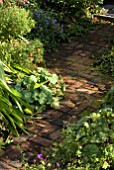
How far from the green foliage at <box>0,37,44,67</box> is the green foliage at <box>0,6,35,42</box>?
0.39ft

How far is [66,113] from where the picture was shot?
4707 millimetres

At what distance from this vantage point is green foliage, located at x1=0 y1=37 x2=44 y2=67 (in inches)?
207

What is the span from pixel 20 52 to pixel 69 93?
860 millimetres

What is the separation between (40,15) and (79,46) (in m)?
0.82

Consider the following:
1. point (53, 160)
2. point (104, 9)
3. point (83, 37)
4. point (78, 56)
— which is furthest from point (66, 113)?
point (104, 9)

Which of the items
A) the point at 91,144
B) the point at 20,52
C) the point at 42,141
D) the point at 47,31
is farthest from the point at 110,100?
the point at 47,31

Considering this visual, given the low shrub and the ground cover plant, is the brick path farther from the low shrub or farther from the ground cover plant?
the low shrub

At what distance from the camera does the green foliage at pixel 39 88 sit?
4.67 m

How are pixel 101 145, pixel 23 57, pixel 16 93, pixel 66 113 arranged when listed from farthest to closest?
pixel 23 57 → pixel 66 113 → pixel 16 93 → pixel 101 145

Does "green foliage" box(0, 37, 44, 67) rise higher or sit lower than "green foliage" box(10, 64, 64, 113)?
higher

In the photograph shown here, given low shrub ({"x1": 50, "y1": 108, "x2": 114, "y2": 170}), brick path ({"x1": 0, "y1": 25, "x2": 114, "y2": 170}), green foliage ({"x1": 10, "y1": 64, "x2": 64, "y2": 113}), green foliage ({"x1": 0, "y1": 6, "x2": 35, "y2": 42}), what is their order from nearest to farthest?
low shrub ({"x1": 50, "y1": 108, "x2": 114, "y2": 170}) < brick path ({"x1": 0, "y1": 25, "x2": 114, "y2": 170}) < green foliage ({"x1": 10, "y1": 64, "x2": 64, "y2": 113}) < green foliage ({"x1": 0, "y1": 6, "x2": 35, "y2": 42})

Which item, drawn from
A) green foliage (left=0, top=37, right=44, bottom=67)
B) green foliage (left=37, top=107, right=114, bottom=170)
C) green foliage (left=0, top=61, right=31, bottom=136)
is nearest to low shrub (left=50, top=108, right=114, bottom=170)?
green foliage (left=37, top=107, right=114, bottom=170)

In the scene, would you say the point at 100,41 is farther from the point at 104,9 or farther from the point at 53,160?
the point at 53,160

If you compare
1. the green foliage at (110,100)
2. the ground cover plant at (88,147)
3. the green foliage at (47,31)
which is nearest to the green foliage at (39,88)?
the green foliage at (110,100)
